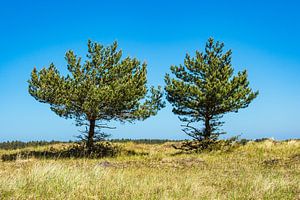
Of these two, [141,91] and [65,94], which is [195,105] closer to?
[141,91]

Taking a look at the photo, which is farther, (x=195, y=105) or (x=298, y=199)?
(x=195, y=105)

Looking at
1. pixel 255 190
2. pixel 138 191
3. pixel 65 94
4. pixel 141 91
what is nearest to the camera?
pixel 138 191

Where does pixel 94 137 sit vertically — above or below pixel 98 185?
above

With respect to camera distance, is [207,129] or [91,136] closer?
[91,136]

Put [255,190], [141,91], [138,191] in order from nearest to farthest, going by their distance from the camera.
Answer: [138,191] → [255,190] → [141,91]

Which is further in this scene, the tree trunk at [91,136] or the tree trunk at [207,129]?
the tree trunk at [207,129]

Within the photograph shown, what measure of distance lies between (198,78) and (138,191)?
1930 cm

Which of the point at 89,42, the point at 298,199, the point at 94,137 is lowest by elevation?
the point at 298,199

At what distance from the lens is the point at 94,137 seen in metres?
26.1

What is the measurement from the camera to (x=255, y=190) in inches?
338

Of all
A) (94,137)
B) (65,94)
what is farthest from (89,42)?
(94,137)

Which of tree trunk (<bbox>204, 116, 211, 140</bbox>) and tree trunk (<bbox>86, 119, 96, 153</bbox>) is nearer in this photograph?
tree trunk (<bbox>86, 119, 96, 153</bbox>)

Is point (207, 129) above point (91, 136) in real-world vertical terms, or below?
above

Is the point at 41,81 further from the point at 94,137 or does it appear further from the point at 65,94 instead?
the point at 94,137
